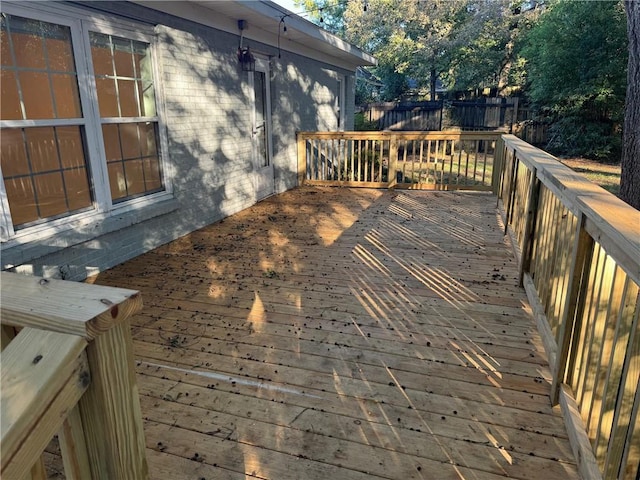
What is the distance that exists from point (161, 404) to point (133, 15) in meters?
3.48

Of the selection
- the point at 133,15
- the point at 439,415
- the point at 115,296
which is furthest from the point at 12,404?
the point at 133,15

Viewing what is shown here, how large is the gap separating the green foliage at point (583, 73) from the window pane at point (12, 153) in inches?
509

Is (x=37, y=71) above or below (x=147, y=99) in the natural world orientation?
above

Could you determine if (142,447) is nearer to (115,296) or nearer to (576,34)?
(115,296)

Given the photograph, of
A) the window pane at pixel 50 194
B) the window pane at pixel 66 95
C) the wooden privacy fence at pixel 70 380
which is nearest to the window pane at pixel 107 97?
the window pane at pixel 66 95

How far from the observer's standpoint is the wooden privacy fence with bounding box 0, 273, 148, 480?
694 millimetres

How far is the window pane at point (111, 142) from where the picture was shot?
3.84m

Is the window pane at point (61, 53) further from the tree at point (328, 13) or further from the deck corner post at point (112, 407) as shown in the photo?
the tree at point (328, 13)

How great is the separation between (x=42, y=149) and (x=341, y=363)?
2.74 meters

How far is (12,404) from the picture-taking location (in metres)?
0.67

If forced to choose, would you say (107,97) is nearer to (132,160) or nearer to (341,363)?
(132,160)

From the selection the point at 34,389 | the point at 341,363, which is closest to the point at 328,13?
the point at 341,363

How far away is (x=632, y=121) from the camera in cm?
497

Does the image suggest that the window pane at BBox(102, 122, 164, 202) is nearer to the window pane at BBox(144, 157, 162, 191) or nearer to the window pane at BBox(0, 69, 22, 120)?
the window pane at BBox(144, 157, 162, 191)
